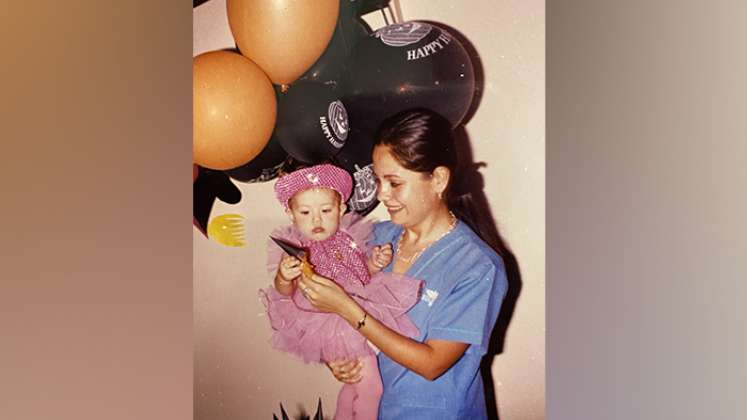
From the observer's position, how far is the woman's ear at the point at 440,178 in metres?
1.78

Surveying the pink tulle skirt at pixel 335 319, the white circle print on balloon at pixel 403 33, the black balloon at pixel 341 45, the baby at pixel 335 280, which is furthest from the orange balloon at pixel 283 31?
the pink tulle skirt at pixel 335 319

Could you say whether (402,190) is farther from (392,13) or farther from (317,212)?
(392,13)

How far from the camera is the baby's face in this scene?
6.20 feet

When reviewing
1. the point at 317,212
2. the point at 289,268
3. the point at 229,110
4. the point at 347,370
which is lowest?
the point at 347,370

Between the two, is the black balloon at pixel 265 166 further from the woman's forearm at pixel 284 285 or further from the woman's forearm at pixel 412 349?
the woman's forearm at pixel 412 349

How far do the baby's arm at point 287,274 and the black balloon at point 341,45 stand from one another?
395 millimetres

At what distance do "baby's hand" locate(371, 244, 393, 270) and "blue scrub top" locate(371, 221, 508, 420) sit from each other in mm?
55

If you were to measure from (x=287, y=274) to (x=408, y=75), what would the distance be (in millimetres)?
504

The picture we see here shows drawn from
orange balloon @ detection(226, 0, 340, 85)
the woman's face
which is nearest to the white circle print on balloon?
orange balloon @ detection(226, 0, 340, 85)

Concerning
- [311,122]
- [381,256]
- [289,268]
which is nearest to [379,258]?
[381,256]

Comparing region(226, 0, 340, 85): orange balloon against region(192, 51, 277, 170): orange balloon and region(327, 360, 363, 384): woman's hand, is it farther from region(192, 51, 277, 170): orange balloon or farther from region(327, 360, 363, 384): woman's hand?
region(327, 360, 363, 384): woman's hand

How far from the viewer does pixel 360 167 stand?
1.85m
